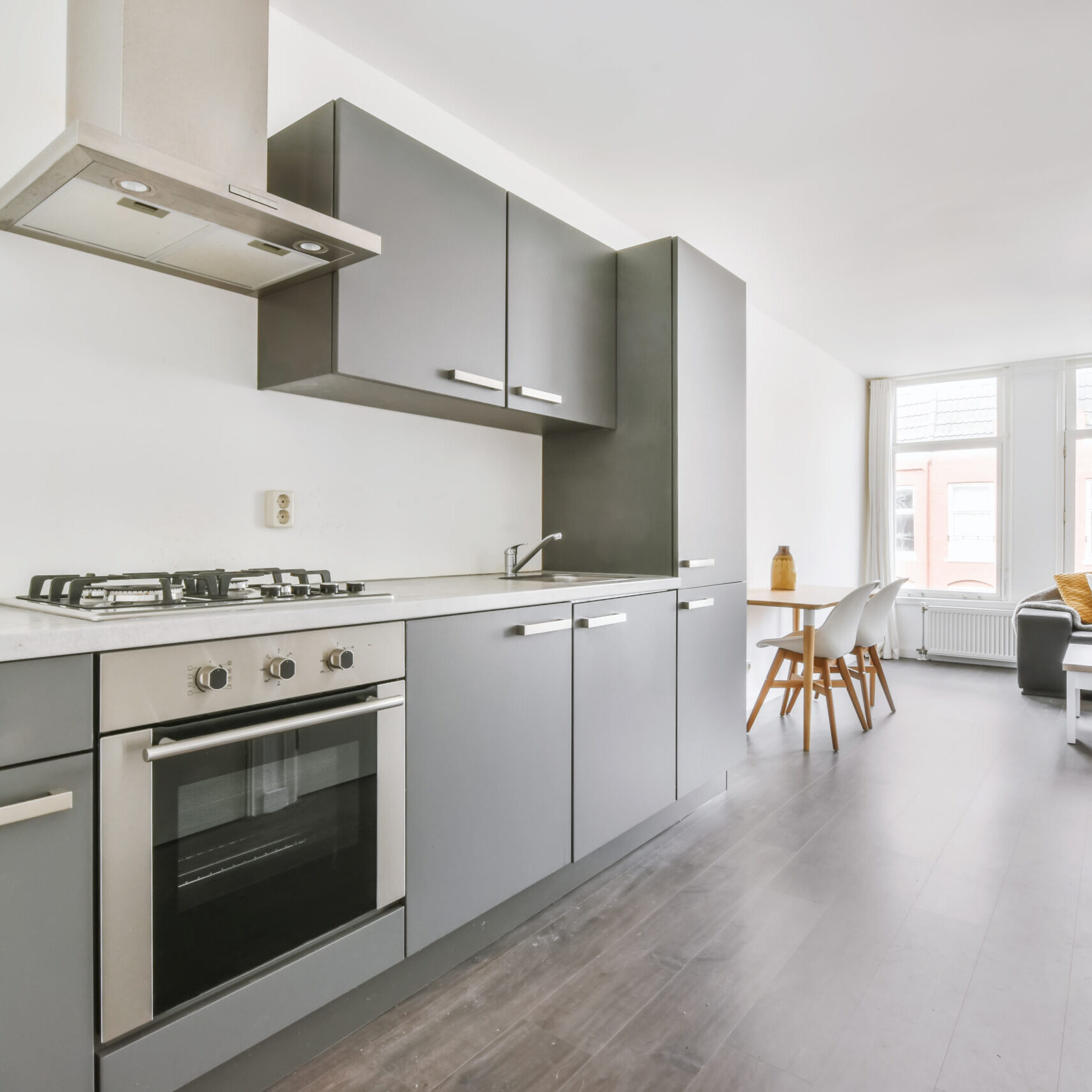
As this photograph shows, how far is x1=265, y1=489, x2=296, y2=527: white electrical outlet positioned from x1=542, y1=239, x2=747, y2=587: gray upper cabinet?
1140 mm

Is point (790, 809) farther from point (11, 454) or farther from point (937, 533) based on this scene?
point (937, 533)

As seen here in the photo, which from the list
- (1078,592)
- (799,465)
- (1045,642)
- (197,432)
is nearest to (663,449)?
(197,432)

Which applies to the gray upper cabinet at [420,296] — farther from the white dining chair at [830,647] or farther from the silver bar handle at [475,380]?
the white dining chair at [830,647]

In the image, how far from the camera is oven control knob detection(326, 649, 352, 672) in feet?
4.57

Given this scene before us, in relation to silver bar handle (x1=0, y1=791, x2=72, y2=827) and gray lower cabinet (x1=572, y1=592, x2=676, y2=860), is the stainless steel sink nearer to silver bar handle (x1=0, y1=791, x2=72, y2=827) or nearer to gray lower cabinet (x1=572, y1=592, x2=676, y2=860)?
gray lower cabinet (x1=572, y1=592, x2=676, y2=860)

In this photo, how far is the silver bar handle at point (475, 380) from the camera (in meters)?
1.99

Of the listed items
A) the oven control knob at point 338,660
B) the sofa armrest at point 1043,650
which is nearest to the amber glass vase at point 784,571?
the sofa armrest at point 1043,650

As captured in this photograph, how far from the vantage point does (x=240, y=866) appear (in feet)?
4.18

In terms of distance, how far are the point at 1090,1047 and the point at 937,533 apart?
567 centimetres

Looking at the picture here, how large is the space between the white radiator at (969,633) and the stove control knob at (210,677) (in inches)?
258

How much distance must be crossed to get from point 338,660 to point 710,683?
1686 millimetres

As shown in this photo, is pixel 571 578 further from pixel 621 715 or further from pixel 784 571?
pixel 784 571

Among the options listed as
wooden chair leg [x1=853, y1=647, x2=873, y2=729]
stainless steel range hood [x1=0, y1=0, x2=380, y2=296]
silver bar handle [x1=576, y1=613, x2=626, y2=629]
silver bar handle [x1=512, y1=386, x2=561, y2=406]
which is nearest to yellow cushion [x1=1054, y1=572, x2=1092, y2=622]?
wooden chair leg [x1=853, y1=647, x2=873, y2=729]

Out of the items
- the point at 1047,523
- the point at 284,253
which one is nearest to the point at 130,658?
the point at 284,253
